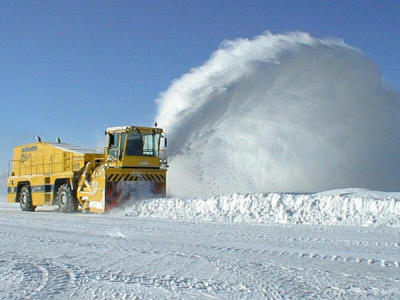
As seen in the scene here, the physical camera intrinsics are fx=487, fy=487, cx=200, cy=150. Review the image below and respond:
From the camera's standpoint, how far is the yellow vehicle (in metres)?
16.1

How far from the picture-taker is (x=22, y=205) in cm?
2047

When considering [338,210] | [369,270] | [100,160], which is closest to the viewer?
[369,270]

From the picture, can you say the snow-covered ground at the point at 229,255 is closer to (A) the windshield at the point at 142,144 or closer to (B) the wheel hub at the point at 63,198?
(A) the windshield at the point at 142,144

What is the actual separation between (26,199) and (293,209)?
1251cm

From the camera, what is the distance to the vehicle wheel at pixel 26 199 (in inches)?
789

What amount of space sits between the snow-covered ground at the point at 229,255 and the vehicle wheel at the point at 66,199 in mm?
5742

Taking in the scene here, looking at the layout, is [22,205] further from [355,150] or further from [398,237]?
[398,237]

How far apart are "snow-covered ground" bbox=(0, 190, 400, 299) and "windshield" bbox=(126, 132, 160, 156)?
16.1 ft

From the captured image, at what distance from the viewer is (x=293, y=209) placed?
480 inches

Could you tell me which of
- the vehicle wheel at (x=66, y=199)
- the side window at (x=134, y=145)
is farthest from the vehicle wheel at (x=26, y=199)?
the side window at (x=134, y=145)

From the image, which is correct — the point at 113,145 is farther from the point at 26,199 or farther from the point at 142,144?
the point at 26,199

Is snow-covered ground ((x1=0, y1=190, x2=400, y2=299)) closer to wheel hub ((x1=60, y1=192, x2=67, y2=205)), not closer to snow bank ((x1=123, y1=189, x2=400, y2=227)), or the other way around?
snow bank ((x1=123, y1=189, x2=400, y2=227))

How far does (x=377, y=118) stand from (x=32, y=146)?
15801 millimetres

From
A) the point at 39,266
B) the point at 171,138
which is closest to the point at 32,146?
the point at 171,138
